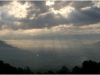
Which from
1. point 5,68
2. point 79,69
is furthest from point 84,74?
point 5,68

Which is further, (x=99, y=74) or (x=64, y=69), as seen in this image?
(x=64, y=69)

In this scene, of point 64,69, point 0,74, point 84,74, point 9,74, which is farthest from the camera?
point 64,69

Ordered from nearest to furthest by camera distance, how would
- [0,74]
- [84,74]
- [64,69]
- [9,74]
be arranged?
1. [0,74]
2. [84,74]
3. [9,74]
4. [64,69]

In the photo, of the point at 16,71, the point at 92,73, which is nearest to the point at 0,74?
the point at 16,71

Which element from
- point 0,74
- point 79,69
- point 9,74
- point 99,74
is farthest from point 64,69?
point 0,74

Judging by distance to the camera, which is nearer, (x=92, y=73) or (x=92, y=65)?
(x=92, y=73)

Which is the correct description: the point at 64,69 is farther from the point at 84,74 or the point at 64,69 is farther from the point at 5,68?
the point at 5,68

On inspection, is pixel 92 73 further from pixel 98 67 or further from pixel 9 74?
pixel 9 74

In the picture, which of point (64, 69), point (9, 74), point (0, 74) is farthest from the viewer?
point (64, 69)
